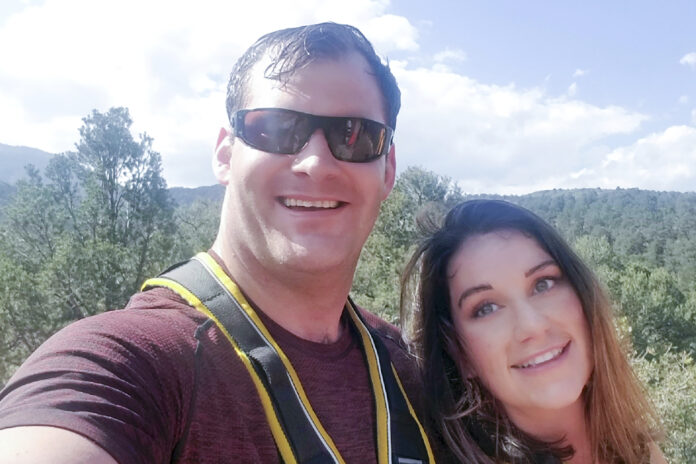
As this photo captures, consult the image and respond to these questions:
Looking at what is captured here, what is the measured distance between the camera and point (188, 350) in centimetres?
170

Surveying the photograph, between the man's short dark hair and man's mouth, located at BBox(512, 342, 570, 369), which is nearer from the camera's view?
the man's short dark hair

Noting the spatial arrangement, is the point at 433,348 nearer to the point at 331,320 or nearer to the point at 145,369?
the point at 331,320

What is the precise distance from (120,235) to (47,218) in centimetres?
337

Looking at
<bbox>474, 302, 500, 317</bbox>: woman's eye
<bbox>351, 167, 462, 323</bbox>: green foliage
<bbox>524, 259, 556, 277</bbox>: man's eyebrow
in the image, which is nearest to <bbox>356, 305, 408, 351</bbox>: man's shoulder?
<bbox>474, 302, 500, 317</bbox>: woman's eye

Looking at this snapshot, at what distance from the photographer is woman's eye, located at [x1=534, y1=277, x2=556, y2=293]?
114 inches

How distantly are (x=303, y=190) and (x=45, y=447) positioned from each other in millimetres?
1370

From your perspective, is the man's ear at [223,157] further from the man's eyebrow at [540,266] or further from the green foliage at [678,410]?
the green foliage at [678,410]

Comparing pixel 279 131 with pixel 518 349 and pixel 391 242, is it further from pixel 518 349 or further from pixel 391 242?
pixel 391 242

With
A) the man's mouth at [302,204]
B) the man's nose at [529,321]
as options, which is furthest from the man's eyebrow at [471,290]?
the man's mouth at [302,204]

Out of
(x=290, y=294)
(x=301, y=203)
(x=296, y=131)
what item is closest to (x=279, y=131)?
(x=296, y=131)

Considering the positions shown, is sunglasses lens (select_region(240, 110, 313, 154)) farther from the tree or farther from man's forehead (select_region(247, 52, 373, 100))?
the tree

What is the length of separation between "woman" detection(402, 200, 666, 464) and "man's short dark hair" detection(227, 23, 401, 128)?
974 mm

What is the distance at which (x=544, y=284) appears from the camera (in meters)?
2.93

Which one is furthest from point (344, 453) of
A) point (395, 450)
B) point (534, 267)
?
point (534, 267)
